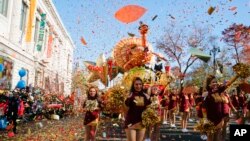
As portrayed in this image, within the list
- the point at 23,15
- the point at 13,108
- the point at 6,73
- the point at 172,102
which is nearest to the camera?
the point at 13,108

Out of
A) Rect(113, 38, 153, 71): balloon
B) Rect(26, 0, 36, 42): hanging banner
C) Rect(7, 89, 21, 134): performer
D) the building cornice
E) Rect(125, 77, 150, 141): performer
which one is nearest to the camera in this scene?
Rect(125, 77, 150, 141): performer

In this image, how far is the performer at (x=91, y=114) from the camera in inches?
314

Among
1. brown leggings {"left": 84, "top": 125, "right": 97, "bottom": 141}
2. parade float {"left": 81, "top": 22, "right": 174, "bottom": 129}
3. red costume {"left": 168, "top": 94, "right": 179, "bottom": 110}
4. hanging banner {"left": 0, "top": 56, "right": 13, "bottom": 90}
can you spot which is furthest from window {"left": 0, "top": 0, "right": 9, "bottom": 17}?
brown leggings {"left": 84, "top": 125, "right": 97, "bottom": 141}

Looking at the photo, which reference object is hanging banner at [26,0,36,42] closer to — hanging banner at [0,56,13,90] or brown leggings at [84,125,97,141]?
hanging banner at [0,56,13,90]

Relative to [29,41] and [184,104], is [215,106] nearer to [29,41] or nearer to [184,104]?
[184,104]

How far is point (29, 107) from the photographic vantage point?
1702cm

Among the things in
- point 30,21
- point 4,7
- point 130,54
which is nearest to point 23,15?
point 30,21

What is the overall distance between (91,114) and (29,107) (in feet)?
32.2

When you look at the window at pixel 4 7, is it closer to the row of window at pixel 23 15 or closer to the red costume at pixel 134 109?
the row of window at pixel 23 15

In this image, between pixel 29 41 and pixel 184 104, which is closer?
pixel 184 104

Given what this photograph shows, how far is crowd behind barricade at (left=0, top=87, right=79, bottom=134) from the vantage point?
40.9 feet

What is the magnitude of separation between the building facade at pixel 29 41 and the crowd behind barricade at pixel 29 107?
287 centimetres

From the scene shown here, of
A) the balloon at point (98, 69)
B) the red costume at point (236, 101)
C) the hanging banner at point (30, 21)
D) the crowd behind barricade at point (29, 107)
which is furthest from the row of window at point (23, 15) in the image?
the red costume at point (236, 101)

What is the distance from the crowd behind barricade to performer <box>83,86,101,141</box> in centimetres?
520
